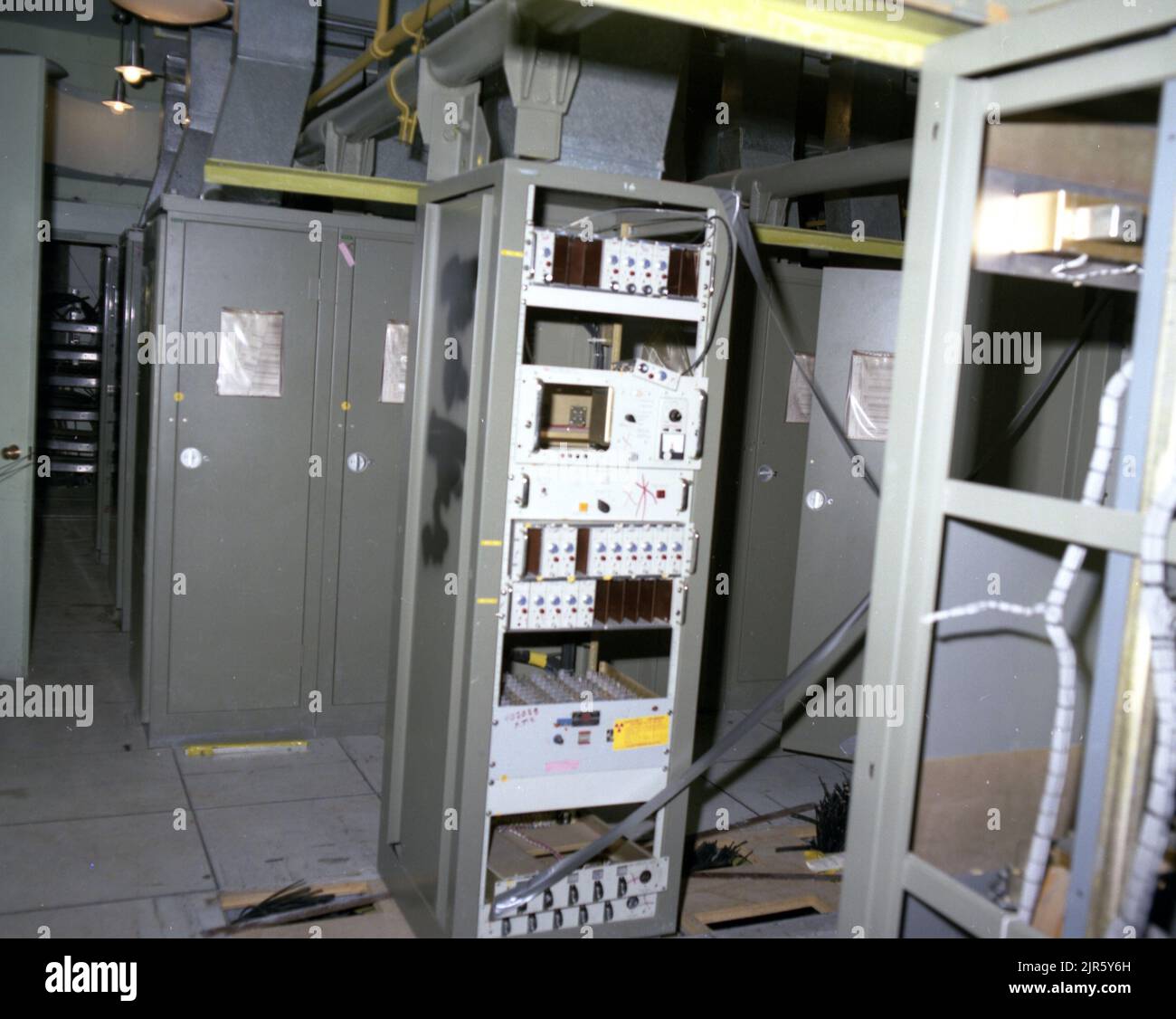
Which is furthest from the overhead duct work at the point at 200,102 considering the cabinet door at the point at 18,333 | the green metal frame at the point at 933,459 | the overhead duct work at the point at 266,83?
the green metal frame at the point at 933,459

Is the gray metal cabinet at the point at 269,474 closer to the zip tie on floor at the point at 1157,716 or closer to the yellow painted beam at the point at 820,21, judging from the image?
the yellow painted beam at the point at 820,21

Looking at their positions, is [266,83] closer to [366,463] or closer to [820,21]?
[366,463]

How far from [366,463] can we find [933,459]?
3.59 meters

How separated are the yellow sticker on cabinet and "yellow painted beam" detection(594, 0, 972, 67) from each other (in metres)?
2.00

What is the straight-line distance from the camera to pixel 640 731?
9.93 feet

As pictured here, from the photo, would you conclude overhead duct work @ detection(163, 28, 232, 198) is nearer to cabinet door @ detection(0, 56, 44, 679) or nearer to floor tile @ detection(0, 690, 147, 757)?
cabinet door @ detection(0, 56, 44, 679)

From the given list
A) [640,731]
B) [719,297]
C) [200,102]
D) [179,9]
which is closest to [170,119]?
[200,102]

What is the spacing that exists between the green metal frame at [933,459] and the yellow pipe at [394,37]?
303 cm

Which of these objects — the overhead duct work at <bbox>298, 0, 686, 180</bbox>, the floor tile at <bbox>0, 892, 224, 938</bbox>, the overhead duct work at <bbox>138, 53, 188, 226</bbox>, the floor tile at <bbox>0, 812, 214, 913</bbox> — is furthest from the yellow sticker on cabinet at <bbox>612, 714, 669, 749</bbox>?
the overhead duct work at <bbox>138, 53, 188, 226</bbox>

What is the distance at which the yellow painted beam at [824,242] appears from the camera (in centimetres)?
436

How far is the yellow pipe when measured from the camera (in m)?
4.05
